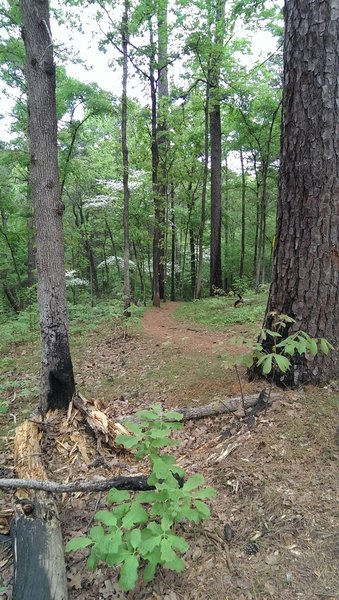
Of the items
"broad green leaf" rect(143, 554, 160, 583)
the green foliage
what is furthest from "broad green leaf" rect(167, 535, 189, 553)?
the green foliage

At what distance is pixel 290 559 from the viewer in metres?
1.97

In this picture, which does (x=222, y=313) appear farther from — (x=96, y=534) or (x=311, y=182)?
(x=96, y=534)

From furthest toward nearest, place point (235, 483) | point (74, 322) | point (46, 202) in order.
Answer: point (74, 322) < point (46, 202) < point (235, 483)

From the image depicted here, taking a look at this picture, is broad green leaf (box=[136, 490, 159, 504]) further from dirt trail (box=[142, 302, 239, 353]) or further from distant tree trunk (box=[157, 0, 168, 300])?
distant tree trunk (box=[157, 0, 168, 300])

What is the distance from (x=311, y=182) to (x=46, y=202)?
8.73ft

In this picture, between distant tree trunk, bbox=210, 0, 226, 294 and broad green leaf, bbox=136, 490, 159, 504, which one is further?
distant tree trunk, bbox=210, 0, 226, 294

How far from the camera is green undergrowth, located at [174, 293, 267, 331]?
8102 millimetres

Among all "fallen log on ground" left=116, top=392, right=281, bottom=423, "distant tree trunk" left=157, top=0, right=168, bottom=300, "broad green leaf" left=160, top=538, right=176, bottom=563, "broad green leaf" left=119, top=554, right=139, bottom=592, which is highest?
"distant tree trunk" left=157, top=0, right=168, bottom=300

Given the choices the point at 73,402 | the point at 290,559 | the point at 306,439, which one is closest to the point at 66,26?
the point at 73,402

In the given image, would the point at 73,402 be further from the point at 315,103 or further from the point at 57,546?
the point at 315,103

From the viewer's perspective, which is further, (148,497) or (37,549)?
(37,549)

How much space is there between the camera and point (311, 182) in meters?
3.18

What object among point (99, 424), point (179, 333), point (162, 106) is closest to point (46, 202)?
point (99, 424)

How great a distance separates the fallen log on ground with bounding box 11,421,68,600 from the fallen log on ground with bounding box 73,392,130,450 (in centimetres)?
108
